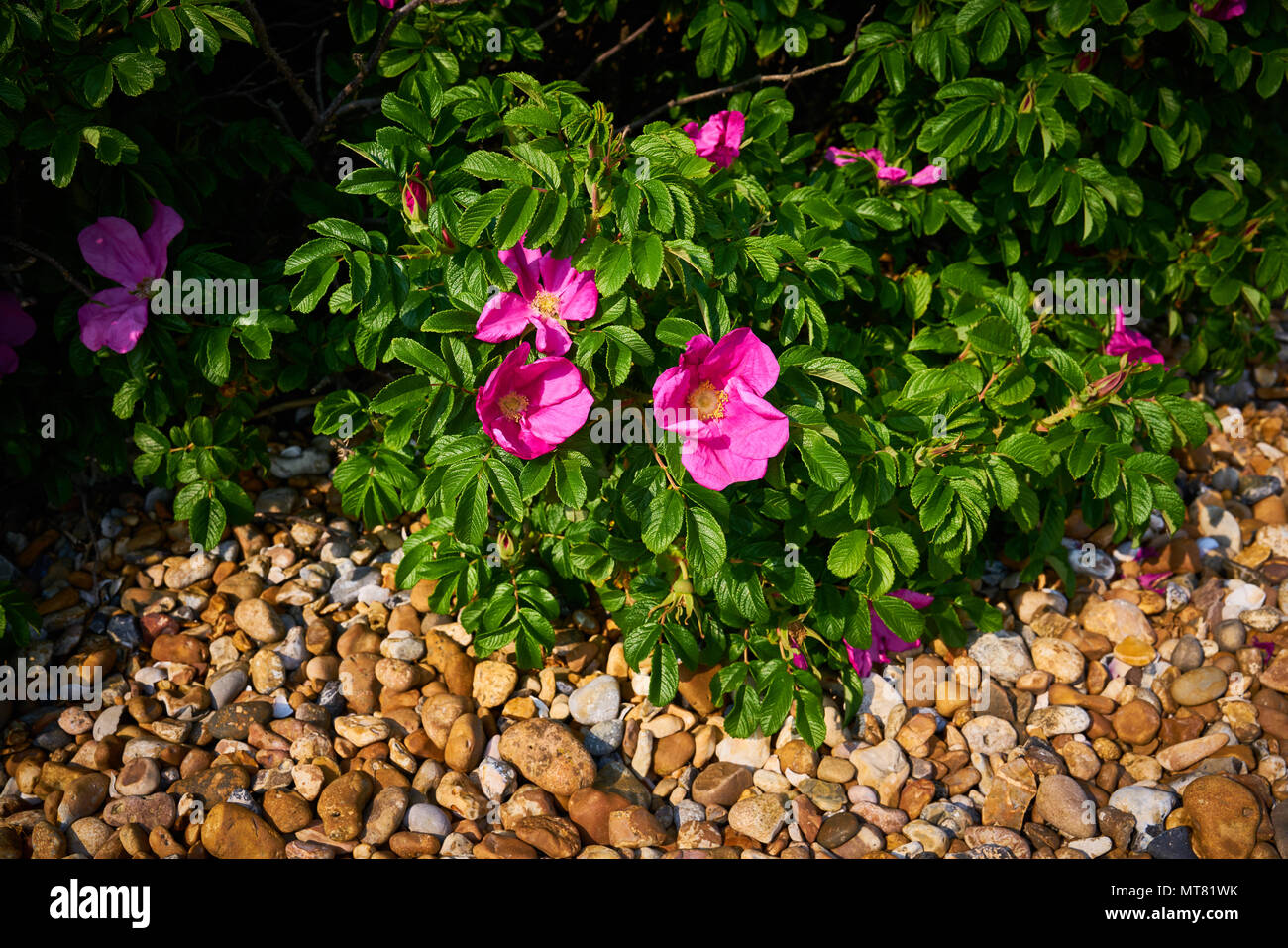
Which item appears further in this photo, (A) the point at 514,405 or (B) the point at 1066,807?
(B) the point at 1066,807

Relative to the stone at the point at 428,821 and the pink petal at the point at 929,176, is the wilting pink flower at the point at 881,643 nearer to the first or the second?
the stone at the point at 428,821

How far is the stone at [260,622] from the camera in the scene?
2520 mm

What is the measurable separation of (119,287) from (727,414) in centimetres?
155

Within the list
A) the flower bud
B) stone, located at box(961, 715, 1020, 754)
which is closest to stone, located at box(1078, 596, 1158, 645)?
stone, located at box(961, 715, 1020, 754)

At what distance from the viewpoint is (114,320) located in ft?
7.34

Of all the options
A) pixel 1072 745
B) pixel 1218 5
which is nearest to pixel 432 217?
pixel 1072 745

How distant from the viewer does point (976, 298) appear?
261 centimetres

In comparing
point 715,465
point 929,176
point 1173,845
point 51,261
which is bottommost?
point 1173,845

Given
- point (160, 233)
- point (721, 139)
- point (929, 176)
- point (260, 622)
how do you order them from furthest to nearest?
1. point (929, 176)
2. point (260, 622)
3. point (721, 139)
4. point (160, 233)

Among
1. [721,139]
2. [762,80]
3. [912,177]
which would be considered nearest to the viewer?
[721,139]

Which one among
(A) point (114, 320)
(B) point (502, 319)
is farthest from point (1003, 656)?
(A) point (114, 320)

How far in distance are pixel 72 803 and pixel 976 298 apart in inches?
100

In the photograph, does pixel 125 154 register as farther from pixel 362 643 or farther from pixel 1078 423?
pixel 1078 423

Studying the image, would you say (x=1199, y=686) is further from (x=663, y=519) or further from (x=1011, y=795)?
(x=663, y=519)
